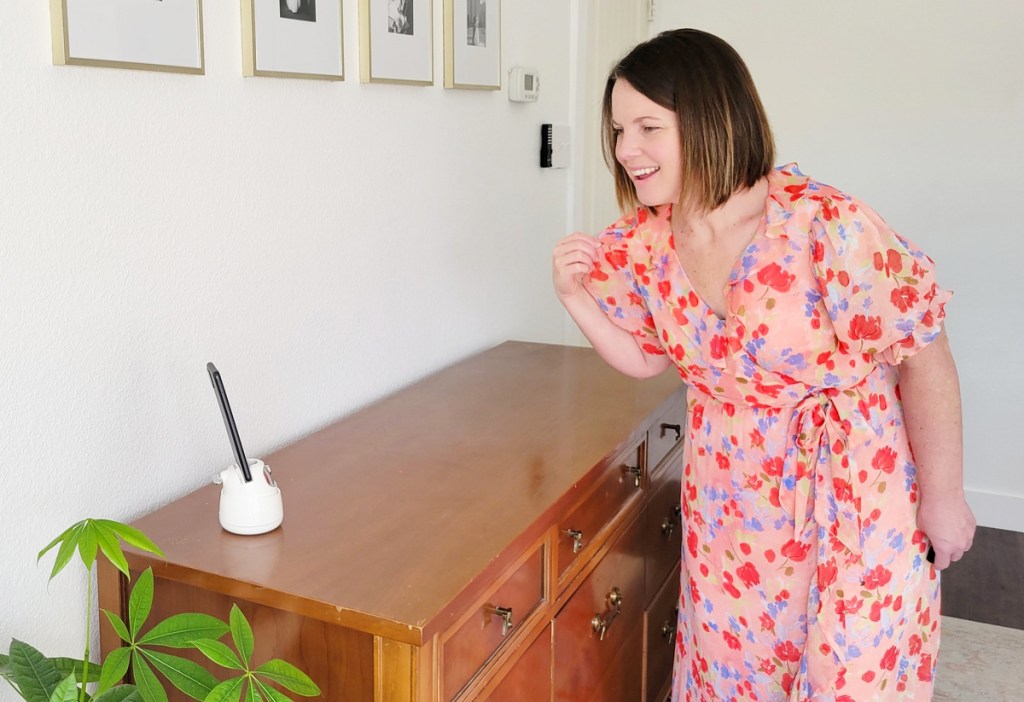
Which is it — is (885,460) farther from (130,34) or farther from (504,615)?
(130,34)

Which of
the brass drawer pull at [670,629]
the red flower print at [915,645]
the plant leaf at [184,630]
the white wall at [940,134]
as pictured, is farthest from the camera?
the white wall at [940,134]

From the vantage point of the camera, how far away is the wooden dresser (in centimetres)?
114

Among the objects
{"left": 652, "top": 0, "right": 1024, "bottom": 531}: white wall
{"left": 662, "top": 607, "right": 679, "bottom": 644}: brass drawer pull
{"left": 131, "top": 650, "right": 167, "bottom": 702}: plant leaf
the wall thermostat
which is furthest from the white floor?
{"left": 131, "top": 650, "right": 167, "bottom": 702}: plant leaf

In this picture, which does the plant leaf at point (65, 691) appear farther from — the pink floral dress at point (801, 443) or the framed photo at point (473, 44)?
the framed photo at point (473, 44)

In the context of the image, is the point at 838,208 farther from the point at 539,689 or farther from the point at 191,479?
the point at 191,479

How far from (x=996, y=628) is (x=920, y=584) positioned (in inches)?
55.2

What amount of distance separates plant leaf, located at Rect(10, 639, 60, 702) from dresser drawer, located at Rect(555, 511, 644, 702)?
2.34 feet

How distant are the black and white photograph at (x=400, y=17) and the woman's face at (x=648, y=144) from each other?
560 millimetres

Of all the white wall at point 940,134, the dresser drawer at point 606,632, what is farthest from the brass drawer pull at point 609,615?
the white wall at point 940,134

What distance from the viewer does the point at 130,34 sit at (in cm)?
129

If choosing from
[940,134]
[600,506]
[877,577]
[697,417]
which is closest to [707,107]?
[697,417]

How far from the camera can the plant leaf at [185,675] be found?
3.50 feet

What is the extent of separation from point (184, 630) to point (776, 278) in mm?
945

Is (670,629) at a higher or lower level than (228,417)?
lower
